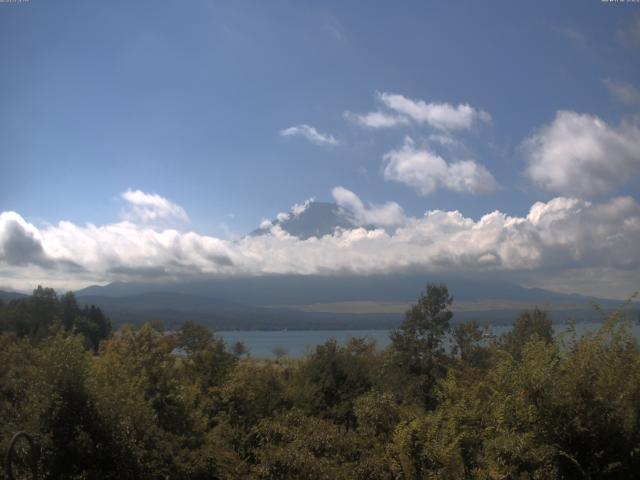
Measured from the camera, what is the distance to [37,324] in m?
82.6

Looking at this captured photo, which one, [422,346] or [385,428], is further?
[422,346]

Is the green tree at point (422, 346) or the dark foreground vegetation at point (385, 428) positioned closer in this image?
the dark foreground vegetation at point (385, 428)

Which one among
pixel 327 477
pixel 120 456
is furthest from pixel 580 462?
pixel 120 456

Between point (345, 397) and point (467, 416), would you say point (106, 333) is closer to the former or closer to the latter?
point (345, 397)

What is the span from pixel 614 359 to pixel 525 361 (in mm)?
1712

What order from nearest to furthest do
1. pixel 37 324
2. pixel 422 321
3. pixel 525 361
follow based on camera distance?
pixel 525 361 → pixel 422 321 → pixel 37 324

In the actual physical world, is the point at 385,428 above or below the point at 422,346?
above

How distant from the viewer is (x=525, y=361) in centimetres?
1236

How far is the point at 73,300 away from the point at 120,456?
93140 millimetres

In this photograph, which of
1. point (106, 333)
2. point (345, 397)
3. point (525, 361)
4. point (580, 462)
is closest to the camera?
point (580, 462)

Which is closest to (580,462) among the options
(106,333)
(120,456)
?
(120,456)

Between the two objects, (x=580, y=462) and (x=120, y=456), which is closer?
(x=580, y=462)

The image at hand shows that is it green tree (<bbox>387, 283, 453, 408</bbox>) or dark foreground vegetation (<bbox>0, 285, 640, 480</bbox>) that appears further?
green tree (<bbox>387, 283, 453, 408</bbox>)

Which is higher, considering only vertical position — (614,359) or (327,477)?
(614,359)
